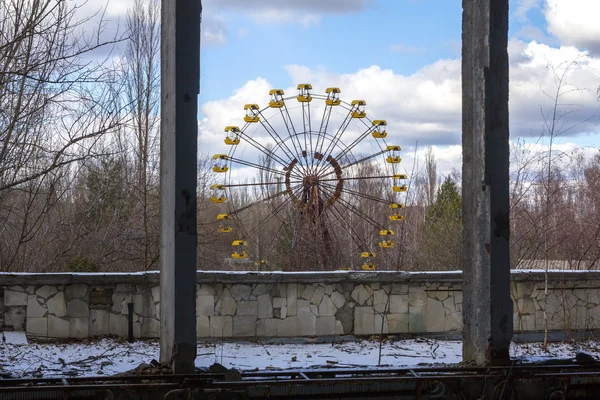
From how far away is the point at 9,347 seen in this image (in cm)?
727

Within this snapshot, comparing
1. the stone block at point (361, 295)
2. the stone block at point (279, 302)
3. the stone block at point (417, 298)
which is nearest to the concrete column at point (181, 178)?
the stone block at point (279, 302)

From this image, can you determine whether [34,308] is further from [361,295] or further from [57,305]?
[361,295]

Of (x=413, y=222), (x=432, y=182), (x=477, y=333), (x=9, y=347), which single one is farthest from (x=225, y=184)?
(x=432, y=182)

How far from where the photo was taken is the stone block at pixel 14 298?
7863 millimetres

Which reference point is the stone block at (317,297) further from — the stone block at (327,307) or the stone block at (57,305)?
the stone block at (57,305)

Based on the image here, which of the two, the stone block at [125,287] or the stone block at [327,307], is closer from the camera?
the stone block at [125,287]

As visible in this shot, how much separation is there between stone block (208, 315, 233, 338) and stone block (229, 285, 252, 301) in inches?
10.1

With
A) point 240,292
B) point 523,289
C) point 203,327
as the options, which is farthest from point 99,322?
point 523,289

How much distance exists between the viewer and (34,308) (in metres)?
7.94

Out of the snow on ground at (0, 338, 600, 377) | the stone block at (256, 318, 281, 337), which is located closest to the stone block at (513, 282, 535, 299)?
the snow on ground at (0, 338, 600, 377)

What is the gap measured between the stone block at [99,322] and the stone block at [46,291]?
0.48m

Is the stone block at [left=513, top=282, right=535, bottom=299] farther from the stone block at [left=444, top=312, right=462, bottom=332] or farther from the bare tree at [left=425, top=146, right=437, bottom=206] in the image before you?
the bare tree at [left=425, top=146, right=437, bottom=206]

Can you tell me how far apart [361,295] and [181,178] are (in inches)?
179

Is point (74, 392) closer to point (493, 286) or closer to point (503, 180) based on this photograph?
point (493, 286)
